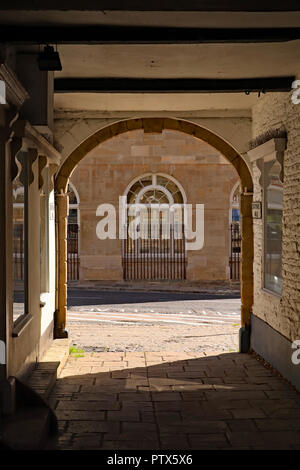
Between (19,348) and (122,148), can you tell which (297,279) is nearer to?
(19,348)

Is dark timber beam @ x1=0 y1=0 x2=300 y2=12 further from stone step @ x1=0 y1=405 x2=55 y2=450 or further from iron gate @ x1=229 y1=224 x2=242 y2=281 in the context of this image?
iron gate @ x1=229 y1=224 x2=242 y2=281

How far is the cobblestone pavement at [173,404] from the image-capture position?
5027 mm

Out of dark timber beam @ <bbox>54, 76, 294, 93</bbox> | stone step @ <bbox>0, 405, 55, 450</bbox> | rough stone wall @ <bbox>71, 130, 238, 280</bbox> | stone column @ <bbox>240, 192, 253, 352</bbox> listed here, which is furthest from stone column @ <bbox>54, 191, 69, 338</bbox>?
rough stone wall @ <bbox>71, 130, 238, 280</bbox>

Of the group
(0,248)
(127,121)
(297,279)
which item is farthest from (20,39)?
(127,121)

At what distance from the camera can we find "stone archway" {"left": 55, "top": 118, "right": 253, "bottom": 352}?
918 centimetres

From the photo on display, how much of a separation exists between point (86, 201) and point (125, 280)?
2.90 m

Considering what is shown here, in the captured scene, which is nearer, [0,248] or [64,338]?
[0,248]

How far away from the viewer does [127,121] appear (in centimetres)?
943

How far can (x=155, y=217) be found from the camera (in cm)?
1928

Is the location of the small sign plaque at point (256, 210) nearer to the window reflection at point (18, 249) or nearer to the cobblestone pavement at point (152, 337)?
the cobblestone pavement at point (152, 337)

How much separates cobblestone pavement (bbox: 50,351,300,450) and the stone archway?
102 centimetres

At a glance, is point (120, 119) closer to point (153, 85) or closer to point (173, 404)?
point (153, 85)

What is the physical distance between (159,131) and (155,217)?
978 centimetres

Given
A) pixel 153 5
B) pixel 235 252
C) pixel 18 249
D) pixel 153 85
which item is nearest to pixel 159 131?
pixel 153 85
